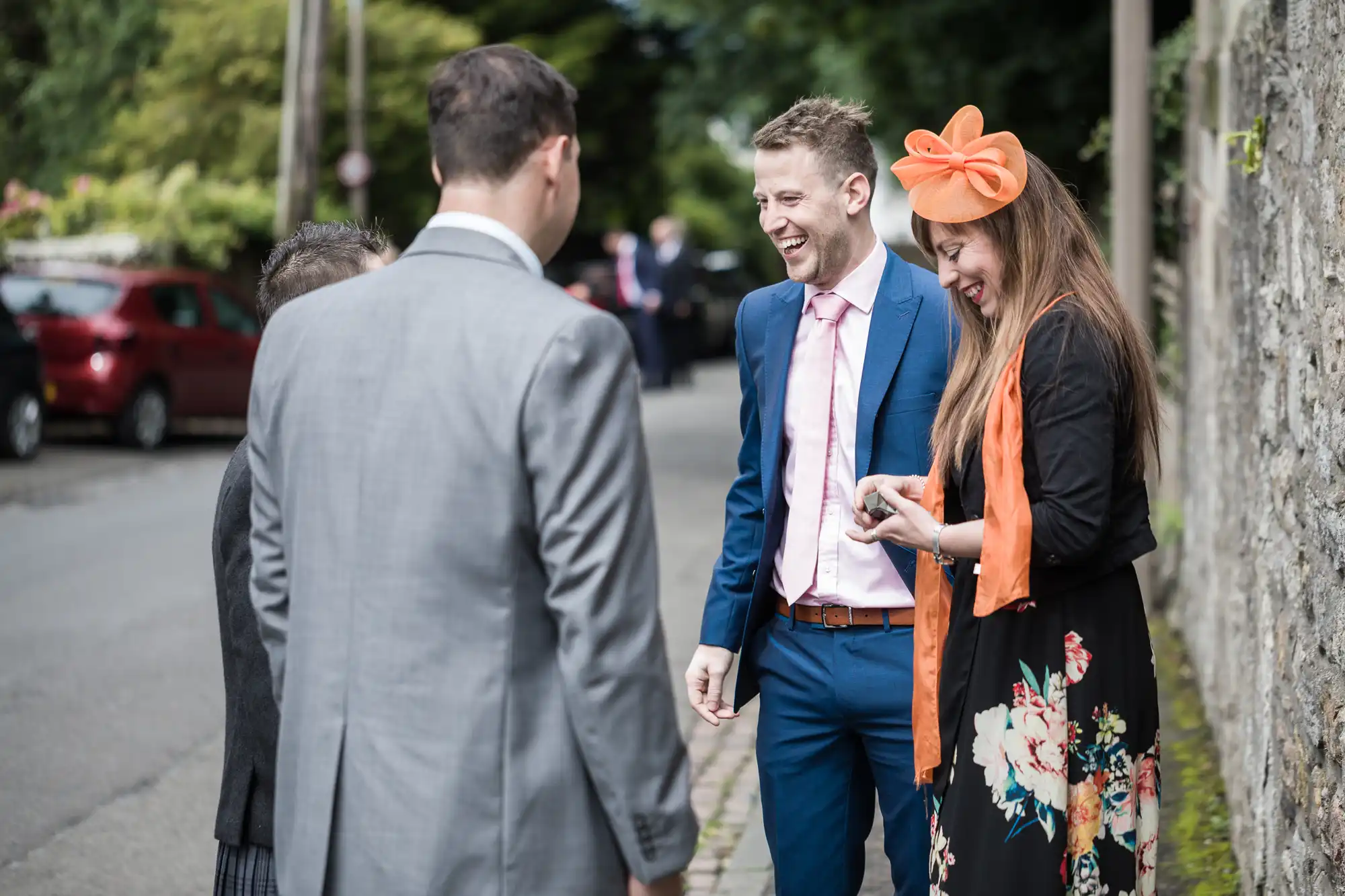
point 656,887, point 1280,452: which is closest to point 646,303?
point 1280,452

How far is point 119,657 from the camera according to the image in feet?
26.9

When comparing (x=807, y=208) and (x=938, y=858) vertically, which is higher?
(x=807, y=208)

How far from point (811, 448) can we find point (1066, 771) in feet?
3.03

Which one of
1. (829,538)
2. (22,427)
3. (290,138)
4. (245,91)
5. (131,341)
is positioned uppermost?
(245,91)

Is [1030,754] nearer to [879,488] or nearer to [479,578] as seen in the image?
[879,488]

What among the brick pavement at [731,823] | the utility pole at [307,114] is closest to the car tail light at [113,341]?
the utility pole at [307,114]

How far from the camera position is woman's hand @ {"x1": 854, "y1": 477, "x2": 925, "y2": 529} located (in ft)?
10.3

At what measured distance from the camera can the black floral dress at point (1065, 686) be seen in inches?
112

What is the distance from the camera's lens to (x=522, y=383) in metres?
2.29

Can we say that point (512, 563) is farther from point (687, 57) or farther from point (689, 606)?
point (687, 57)

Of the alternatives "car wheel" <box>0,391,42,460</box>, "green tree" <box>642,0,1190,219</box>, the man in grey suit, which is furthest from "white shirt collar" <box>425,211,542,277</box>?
"car wheel" <box>0,391,42,460</box>

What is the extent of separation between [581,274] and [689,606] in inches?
731

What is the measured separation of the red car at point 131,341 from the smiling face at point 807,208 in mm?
13046

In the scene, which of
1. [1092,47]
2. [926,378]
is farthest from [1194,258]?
[1092,47]
